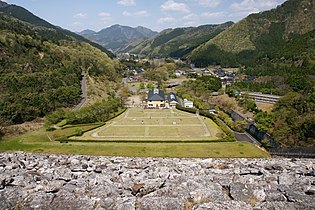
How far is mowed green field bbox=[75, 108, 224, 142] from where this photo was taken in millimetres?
32469

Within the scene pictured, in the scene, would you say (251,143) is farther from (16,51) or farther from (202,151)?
(16,51)

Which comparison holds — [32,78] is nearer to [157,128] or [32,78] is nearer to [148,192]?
[157,128]

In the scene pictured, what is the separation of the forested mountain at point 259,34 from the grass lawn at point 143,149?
3802 inches

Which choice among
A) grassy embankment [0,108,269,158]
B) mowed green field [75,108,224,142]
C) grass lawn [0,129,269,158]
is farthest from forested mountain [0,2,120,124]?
mowed green field [75,108,224,142]

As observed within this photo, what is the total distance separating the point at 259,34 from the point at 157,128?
130 m

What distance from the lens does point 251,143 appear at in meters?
31.1

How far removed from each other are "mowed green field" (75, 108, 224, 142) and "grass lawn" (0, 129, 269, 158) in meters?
1.98

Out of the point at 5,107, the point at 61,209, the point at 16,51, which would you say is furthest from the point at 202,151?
the point at 16,51

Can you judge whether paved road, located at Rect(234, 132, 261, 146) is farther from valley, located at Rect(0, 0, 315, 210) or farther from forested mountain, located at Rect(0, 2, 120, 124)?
forested mountain, located at Rect(0, 2, 120, 124)

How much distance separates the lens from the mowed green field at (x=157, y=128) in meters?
32.5

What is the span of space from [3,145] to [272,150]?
3180cm

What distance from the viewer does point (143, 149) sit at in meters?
28.3

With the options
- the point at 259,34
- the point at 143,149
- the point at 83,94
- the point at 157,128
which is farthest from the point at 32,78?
the point at 259,34

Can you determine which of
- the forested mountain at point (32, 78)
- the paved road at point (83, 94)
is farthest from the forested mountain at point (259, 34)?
the paved road at point (83, 94)
